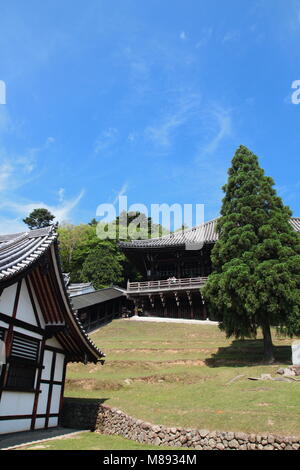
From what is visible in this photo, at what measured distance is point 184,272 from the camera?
39688 millimetres

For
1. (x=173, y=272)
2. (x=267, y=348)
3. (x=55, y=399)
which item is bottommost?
(x=55, y=399)

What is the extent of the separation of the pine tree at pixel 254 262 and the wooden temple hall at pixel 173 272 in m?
13.9

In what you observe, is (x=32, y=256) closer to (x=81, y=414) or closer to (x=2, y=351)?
(x=2, y=351)

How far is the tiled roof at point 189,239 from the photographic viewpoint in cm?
3691

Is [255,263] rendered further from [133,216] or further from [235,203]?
[133,216]

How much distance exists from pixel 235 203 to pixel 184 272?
19.5 meters

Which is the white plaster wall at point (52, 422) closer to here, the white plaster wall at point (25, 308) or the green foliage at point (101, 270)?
the white plaster wall at point (25, 308)

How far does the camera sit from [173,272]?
40.2 meters

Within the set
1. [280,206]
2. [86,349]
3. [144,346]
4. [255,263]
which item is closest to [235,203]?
[280,206]

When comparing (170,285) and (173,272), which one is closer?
(170,285)

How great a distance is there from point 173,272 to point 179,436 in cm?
3080

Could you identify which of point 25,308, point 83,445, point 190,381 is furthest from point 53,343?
point 190,381

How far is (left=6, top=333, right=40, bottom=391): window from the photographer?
30.1ft

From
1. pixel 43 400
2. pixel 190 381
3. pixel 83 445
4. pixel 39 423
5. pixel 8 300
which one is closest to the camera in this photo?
pixel 83 445
